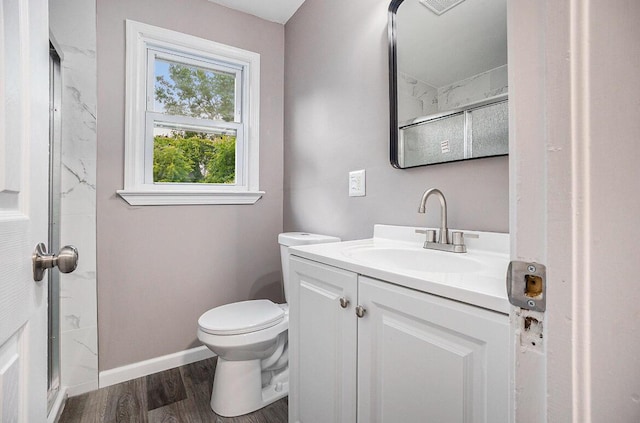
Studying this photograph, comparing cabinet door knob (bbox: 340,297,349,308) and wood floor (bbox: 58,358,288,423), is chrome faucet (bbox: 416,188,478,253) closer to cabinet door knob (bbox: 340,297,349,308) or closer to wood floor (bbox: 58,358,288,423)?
cabinet door knob (bbox: 340,297,349,308)

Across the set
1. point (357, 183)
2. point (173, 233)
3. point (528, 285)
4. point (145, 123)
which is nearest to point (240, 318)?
point (173, 233)

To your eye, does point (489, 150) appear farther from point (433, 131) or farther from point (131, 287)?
point (131, 287)

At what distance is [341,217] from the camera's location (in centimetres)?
166

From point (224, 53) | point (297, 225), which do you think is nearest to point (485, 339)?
point (297, 225)

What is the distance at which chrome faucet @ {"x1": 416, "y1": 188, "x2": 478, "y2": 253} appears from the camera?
1052 millimetres

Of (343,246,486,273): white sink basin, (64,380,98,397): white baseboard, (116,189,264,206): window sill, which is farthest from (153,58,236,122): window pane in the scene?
(64,380,98,397): white baseboard

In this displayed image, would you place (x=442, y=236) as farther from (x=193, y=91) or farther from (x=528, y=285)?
(x=193, y=91)

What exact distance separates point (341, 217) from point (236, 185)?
821 millimetres

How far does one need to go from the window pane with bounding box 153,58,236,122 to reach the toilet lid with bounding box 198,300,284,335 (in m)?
1.21

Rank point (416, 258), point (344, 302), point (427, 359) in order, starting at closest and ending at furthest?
point (427, 359), point (344, 302), point (416, 258)

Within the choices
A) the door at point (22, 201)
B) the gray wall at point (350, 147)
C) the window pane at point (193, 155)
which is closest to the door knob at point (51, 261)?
the door at point (22, 201)

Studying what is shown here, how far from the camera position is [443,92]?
1.19 meters

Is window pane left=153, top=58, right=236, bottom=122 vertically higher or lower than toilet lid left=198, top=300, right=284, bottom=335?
higher

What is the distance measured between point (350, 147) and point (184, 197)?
1029mm
